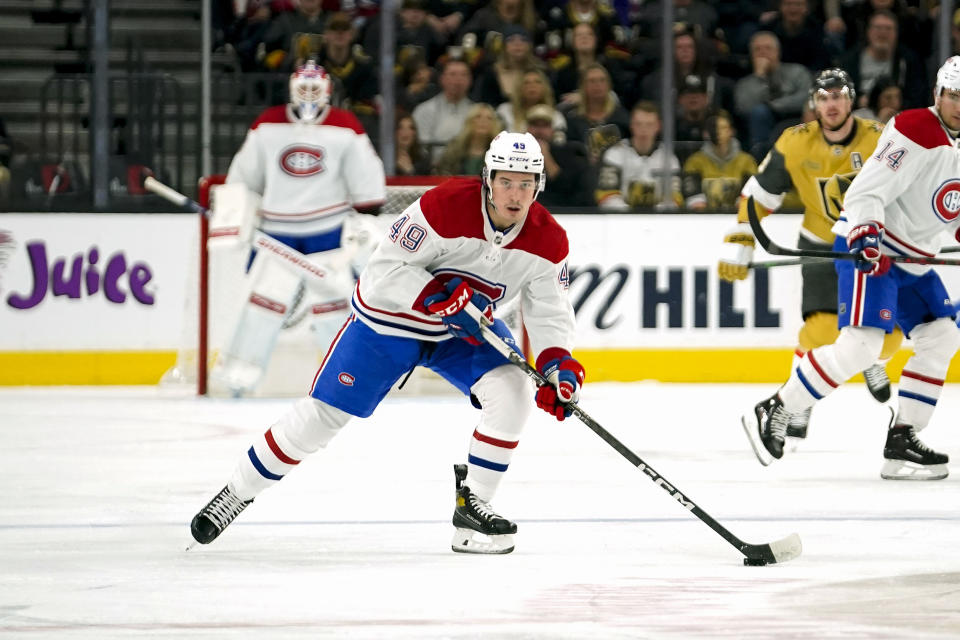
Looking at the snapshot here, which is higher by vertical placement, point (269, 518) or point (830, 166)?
point (830, 166)

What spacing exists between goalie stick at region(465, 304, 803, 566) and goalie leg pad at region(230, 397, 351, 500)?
0.35 metres

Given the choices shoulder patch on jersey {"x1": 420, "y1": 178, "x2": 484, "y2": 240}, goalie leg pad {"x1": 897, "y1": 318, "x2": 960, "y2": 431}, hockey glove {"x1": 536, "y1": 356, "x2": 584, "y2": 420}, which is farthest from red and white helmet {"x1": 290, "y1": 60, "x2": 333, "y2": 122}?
hockey glove {"x1": 536, "y1": 356, "x2": 584, "y2": 420}

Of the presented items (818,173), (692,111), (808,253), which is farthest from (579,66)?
(808,253)

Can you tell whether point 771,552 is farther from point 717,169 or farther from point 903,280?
point 717,169

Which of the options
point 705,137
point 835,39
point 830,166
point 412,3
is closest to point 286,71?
point 412,3

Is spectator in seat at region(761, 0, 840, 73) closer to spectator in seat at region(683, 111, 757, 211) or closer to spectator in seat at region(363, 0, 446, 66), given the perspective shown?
spectator in seat at region(683, 111, 757, 211)

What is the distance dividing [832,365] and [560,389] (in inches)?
60.0

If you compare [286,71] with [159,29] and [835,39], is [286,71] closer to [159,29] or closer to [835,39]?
[159,29]

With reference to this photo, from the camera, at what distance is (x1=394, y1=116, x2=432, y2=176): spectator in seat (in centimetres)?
772

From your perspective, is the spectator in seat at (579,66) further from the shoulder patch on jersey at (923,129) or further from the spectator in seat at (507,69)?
the shoulder patch on jersey at (923,129)

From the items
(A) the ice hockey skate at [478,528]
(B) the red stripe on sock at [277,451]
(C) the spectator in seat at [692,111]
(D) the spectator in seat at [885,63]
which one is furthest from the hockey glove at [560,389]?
(D) the spectator in seat at [885,63]

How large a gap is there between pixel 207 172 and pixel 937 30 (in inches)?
135

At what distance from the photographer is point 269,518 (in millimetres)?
3928

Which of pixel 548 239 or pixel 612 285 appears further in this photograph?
pixel 612 285
